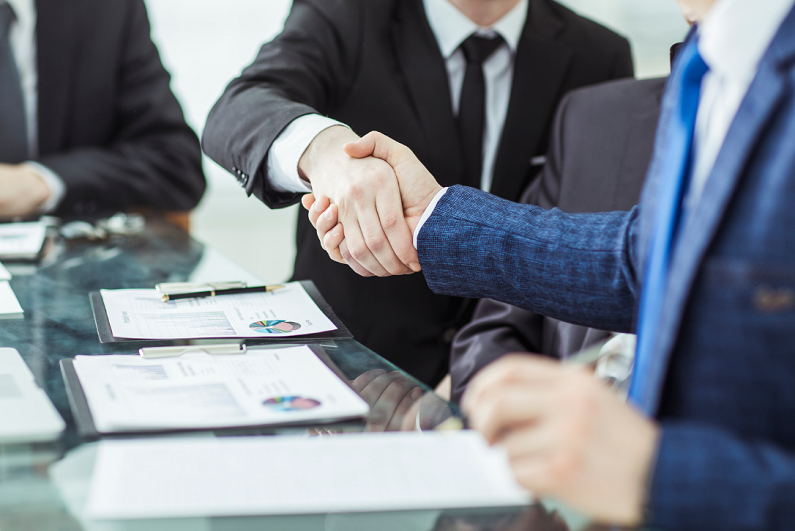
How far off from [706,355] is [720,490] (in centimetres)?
10

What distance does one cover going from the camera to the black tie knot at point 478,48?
150 centimetres

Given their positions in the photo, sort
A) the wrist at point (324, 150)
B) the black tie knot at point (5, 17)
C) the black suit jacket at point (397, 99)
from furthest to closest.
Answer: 1. the black tie knot at point (5, 17)
2. the black suit jacket at point (397, 99)
3. the wrist at point (324, 150)

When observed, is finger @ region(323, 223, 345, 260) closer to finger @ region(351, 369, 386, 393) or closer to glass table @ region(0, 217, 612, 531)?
glass table @ region(0, 217, 612, 531)

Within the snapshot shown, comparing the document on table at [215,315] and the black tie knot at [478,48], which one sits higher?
the black tie knot at [478,48]

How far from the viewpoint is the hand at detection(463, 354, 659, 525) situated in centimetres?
47

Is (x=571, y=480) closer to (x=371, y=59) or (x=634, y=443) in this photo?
(x=634, y=443)

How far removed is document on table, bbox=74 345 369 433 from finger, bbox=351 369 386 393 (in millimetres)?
17

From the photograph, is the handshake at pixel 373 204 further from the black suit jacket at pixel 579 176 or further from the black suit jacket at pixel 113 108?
the black suit jacket at pixel 113 108

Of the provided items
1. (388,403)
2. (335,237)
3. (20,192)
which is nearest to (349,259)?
(335,237)

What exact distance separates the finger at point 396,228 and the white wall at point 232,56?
2.25 m

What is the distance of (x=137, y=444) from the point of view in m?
0.62

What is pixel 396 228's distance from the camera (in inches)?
40.3

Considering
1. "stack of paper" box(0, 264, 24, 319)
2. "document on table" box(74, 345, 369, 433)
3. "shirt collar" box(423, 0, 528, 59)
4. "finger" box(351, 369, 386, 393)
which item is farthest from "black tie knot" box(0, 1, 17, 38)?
"finger" box(351, 369, 386, 393)

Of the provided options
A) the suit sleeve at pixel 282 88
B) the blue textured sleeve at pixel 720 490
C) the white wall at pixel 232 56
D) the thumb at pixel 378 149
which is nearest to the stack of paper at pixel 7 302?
the suit sleeve at pixel 282 88
